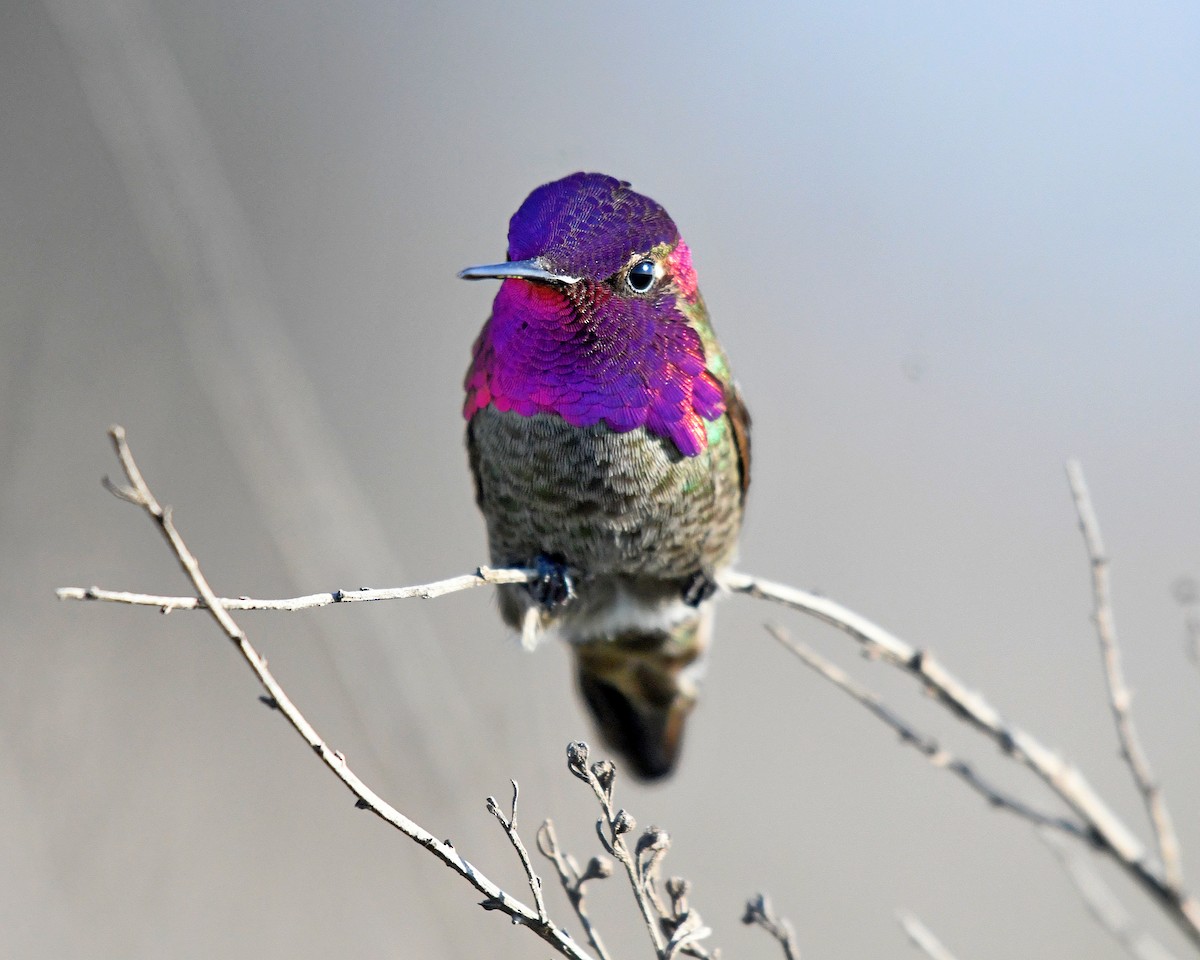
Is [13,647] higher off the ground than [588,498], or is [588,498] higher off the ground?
[13,647]

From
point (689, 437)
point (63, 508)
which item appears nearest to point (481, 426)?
point (689, 437)

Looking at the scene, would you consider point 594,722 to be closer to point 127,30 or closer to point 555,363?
point 555,363

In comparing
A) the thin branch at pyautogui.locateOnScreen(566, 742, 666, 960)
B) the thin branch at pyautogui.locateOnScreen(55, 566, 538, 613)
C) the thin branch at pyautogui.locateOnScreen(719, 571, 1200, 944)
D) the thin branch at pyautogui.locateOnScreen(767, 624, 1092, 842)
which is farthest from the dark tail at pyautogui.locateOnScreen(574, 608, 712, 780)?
the thin branch at pyautogui.locateOnScreen(566, 742, 666, 960)

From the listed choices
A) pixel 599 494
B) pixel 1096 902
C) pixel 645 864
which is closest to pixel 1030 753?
pixel 1096 902

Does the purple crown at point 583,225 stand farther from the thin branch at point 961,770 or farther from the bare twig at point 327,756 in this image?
the bare twig at point 327,756

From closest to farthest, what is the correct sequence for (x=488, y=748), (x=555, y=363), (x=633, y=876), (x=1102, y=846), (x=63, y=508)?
(x=633, y=876) → (x=1102, y=846) → (x=555, y=363) → (x=488, y=748) → (x=63, y=508)

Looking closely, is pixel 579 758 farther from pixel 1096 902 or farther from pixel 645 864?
pixel 1096 902
